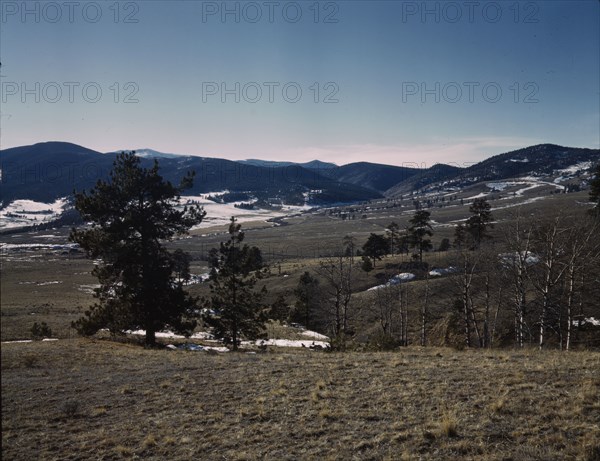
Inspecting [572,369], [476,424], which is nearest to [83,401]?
[476,424]

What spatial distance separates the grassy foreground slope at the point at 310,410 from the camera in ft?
26.9

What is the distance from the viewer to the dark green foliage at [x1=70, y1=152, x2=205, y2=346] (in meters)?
22.8

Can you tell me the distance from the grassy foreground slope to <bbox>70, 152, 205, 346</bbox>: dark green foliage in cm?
695

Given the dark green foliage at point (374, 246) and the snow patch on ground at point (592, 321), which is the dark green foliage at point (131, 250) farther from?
the dark green foliage at point (374, 246)

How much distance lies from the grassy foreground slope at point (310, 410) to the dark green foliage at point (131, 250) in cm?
695

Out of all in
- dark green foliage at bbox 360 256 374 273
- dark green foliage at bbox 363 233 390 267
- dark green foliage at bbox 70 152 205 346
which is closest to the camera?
dark green foliage at bbox 70 152 205 346

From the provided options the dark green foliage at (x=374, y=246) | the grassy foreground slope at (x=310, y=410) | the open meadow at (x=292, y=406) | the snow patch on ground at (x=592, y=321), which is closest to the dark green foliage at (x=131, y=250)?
the open meadow at (x=292, y=406)

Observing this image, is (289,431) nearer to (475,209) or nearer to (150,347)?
(150,347)

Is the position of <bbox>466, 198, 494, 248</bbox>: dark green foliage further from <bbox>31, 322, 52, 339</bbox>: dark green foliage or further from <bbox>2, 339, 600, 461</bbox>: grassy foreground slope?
<bbox>31, 322, 52, 339</bbox>: dark green foliage

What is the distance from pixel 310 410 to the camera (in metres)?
10.6

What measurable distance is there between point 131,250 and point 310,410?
16.3 m

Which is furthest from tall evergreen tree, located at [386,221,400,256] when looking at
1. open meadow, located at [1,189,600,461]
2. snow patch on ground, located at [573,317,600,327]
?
open meadow, located at [1,189,600,461]

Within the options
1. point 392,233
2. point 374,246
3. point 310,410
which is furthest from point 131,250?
point 392,233

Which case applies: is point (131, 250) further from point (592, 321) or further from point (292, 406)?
point (592, 321)
